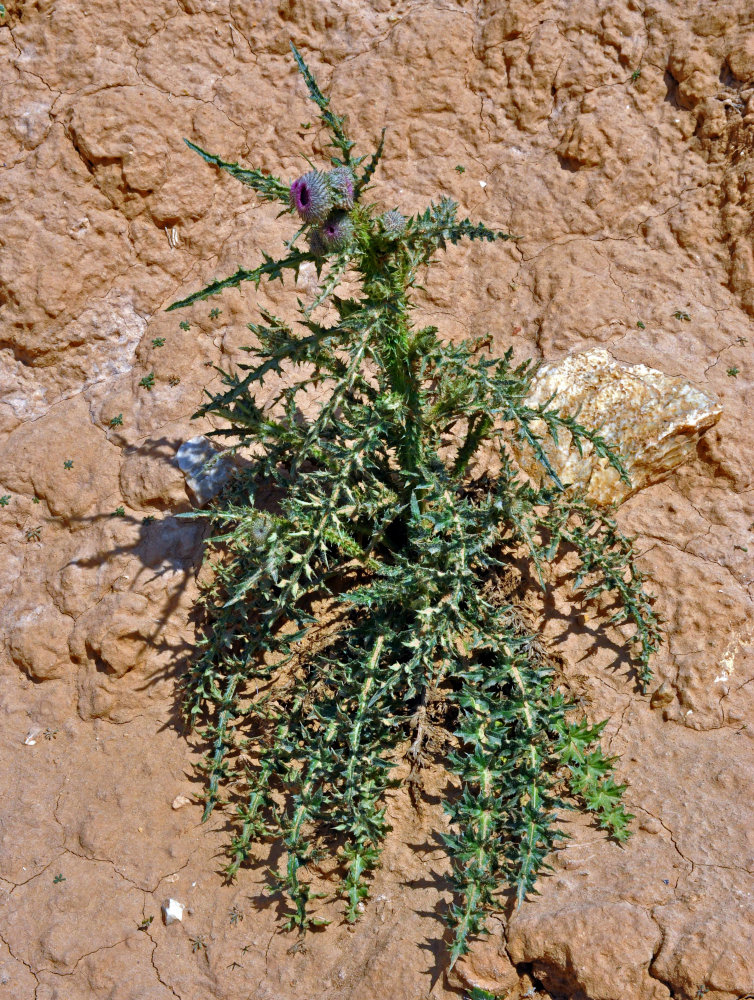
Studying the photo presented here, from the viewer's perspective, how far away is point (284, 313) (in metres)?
4.27

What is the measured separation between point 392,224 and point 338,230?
0.83 feet

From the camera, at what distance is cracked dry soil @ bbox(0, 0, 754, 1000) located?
2600 millimetres

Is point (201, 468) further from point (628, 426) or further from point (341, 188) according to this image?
point (628, 426)

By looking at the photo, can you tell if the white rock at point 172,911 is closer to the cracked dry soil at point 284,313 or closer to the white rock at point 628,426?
the cracked dry soil at point 284,313

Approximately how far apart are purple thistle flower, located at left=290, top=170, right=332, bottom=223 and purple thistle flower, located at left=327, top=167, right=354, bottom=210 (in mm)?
24

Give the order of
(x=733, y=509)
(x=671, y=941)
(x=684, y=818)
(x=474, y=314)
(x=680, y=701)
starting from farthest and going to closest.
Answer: (x=474, y=314), (x=733, y=509), (x=680, y=701), (x=684, y=818), (x=671, y=941)

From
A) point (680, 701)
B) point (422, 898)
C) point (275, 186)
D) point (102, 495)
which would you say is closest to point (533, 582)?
point (680, 701)

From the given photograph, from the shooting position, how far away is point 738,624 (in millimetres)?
3061

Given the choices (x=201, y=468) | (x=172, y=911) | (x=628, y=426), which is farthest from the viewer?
(x=201, y=468)

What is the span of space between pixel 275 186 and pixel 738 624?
8.69 feet

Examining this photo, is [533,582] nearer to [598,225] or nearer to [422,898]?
[422,898]

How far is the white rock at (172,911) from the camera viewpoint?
2.85 meters

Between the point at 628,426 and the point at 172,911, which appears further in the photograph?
the point at 628,426

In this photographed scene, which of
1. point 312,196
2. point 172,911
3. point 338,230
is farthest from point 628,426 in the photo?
point 172,911
